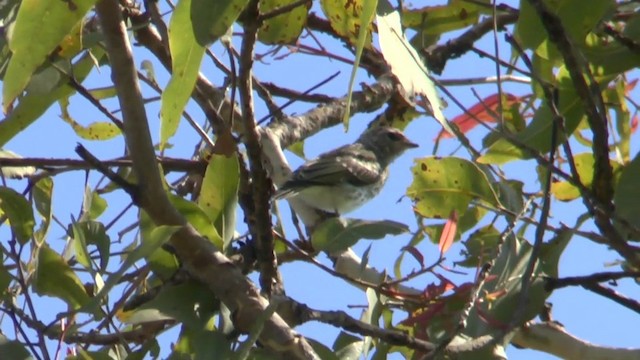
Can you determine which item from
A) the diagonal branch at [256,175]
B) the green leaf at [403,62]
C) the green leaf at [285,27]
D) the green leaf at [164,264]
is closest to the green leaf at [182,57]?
the diagonal branch at [256,175]

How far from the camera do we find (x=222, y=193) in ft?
6.63

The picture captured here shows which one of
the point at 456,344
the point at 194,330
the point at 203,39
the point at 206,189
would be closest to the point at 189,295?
the point at 194,330

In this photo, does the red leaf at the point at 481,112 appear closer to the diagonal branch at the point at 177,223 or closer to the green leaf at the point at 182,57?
the diagonal branch at the point at 177,223

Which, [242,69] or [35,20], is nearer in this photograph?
[35,20]

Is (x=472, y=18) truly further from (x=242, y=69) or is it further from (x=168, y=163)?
(x=242, y=69)

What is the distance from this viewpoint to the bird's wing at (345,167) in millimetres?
5336

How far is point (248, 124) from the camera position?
1.90m

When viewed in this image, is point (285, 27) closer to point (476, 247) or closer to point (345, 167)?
point (476, 247)

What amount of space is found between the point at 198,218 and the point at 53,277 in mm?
297

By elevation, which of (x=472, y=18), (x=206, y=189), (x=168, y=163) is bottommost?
(x=206, y=189)

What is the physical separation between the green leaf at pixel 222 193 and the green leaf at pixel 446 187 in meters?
0.51

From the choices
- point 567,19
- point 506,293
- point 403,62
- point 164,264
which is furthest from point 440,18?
point 403,62

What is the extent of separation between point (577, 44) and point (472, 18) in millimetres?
854

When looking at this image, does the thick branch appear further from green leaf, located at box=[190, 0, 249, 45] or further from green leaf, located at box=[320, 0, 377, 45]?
green leaf, located at box=[190, 0, 249, 45]
